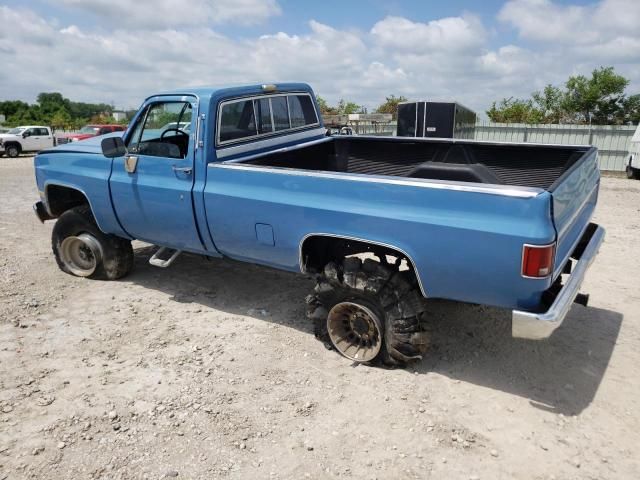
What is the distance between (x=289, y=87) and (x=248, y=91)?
70 cm

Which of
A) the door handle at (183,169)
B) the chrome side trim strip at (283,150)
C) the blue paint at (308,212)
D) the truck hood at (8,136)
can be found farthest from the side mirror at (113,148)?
the truck hood at (8,136)

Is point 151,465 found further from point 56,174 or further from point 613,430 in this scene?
point 56,174

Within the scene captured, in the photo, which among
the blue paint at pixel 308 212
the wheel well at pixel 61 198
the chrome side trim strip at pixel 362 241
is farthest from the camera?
the wheel well at pixel 61 198

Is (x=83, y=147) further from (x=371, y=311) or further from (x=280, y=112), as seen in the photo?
(x=371, y=311)

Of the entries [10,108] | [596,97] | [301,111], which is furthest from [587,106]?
[10,108]

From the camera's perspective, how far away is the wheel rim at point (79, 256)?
520 cm

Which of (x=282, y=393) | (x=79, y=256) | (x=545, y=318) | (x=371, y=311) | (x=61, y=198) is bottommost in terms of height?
(x=282, y=393)

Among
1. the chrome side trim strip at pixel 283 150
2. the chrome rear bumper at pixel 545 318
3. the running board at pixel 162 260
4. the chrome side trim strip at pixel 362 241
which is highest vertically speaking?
the chrome side trim strip at pixel 283 150

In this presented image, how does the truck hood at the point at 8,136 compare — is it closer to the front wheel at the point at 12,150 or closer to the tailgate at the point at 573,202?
the front wheel at the point at 12,150

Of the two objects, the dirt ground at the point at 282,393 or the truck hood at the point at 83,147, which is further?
the truck hood at the point at 83,147

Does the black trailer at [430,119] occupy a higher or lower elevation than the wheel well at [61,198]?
higher

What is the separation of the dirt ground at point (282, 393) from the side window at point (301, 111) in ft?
5.75

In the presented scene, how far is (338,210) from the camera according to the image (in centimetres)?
338

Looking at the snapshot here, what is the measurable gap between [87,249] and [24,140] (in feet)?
60.6
